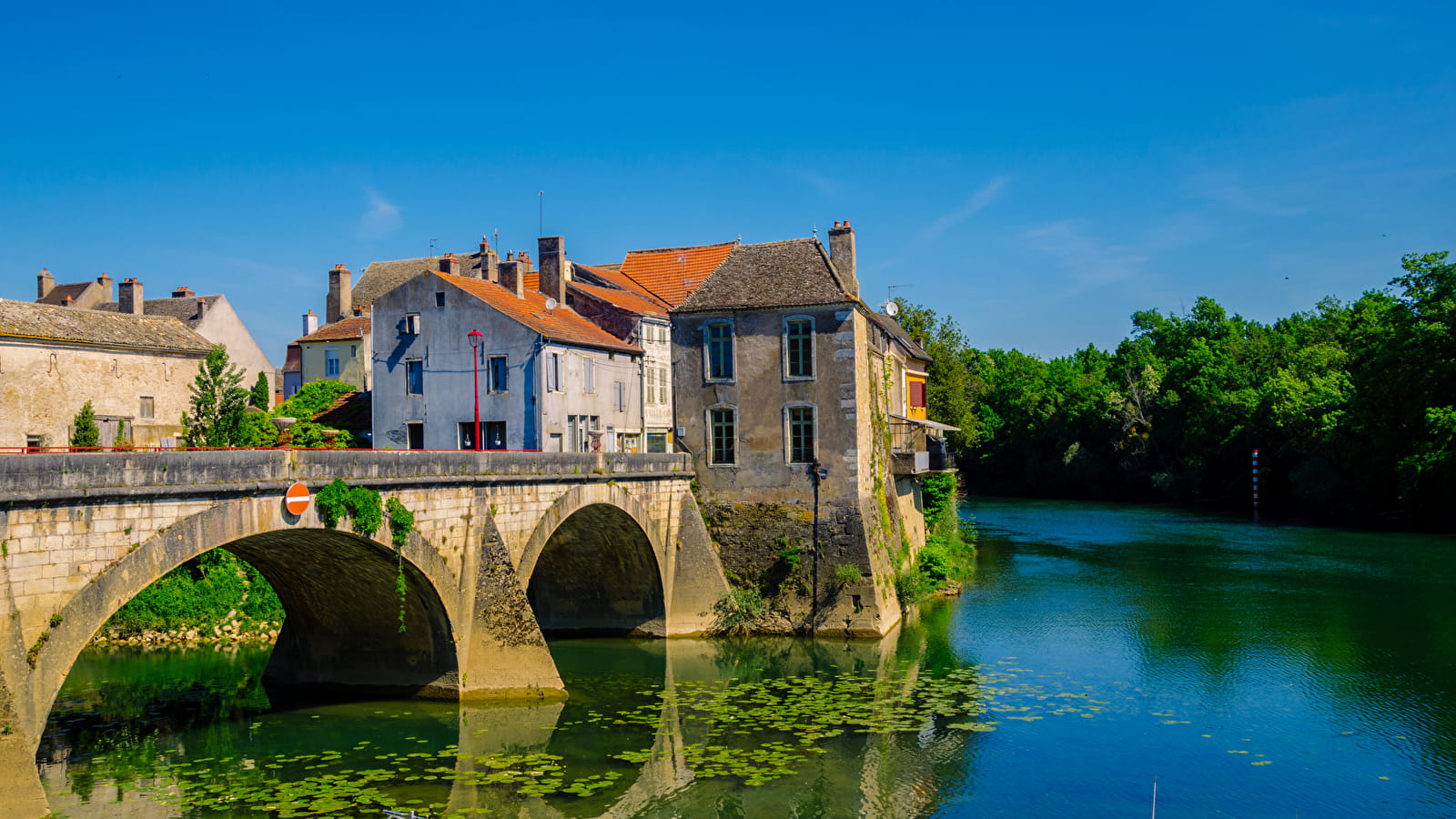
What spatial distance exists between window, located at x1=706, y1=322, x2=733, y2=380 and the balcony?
23.2 feet

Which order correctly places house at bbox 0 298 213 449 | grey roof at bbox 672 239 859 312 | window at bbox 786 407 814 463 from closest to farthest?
house at bbox 0 298 213 449, grey roof at bbox 672 239 859 312, window at bbox 786 407 814 463

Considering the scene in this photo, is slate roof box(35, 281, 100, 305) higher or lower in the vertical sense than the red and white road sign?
higher

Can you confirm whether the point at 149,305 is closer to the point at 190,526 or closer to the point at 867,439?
the point at 867,439

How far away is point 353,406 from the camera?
39438 millimetres

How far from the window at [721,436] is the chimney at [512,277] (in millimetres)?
9194

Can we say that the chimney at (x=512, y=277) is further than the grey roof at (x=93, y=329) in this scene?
Yes

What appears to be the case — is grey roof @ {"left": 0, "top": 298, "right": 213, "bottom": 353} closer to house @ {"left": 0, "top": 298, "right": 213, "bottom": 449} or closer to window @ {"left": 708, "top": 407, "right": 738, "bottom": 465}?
house @ {"left": 0, "top": 298, "right": 213, "bottom": 449}

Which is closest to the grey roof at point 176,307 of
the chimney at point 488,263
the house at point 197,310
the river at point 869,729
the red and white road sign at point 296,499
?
the house at point 197,310

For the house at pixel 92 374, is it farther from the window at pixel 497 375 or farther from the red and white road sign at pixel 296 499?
the red and white road sign at pixel 296 499

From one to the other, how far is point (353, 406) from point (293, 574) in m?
19.9

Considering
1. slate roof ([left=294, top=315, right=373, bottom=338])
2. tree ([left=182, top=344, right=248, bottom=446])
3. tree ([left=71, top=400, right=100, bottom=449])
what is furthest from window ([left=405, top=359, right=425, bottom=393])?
slate roof ([left=294, top=315, right=373, bottom=338])

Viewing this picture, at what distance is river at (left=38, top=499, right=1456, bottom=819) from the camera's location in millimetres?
16734

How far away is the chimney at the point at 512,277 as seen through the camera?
1412 inches

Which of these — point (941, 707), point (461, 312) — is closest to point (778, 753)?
point (941, 707)
